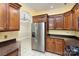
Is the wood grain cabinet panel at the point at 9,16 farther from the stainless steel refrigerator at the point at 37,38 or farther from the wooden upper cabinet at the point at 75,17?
the wooden upper cabinet at the point at 75,17

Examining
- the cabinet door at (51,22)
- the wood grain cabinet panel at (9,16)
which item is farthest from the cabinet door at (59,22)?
the wood grain cabinet panel at (9,16)

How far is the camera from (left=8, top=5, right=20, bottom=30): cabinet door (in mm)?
2027

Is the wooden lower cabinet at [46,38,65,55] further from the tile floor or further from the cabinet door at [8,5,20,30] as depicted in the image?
the cabinet door at [8,5,20,30]

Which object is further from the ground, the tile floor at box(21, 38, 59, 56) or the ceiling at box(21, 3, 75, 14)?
the ceiling at box(21, 3, 75, 14)

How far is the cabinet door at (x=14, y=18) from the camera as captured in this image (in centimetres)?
203

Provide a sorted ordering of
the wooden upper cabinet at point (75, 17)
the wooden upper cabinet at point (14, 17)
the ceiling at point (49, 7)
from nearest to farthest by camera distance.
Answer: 1. the ceiling at point (49, 7)
2. the wooden upper cabinet at point (75, 17)
3. the wooden upper cabinet at point (14, 17)

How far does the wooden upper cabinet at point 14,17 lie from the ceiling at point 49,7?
347 millimetres

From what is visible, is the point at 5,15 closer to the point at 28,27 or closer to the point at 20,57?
the point at 28,27

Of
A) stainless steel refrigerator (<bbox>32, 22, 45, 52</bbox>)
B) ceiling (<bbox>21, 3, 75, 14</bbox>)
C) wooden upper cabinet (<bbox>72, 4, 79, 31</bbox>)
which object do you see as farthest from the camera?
stainless steel refrigerator (<bbox>32, 22, 45, 52</bbox>)

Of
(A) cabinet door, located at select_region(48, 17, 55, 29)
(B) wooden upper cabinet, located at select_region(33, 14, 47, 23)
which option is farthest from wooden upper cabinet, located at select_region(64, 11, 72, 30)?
(B) wooden upper cabinet, located at select_region(33, 14, 47, 23)

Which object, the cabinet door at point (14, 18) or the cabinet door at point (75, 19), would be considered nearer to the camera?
the cabinet door at point (75, 19)

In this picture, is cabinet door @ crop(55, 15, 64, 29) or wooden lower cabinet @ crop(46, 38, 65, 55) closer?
cabinet door @ crop(55, 15, 64, 29)

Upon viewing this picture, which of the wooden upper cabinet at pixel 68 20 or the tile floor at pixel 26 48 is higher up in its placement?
the wooden upper cabinet at pixel 68 20

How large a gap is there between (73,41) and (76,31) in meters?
0.19
